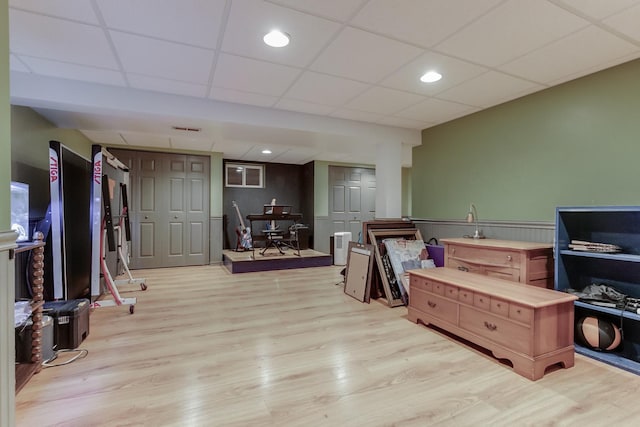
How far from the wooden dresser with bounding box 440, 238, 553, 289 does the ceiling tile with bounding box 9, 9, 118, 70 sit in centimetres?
381

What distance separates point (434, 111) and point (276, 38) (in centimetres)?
244

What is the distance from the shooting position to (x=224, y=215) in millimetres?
7570

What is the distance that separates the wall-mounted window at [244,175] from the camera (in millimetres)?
7652

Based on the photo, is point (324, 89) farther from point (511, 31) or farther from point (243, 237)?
point (243, 237)

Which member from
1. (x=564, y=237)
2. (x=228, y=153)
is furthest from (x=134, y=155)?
(x=564, y=237)

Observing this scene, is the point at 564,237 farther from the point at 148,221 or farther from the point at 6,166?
the point at 148,221

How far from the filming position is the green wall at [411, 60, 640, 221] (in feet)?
8.66

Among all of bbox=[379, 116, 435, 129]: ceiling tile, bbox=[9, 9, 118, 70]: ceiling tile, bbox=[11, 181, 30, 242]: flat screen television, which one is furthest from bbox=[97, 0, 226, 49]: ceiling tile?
bbox=[379, 116, 435, 129]: ceiling tile

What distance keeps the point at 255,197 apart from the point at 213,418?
649 centimetres

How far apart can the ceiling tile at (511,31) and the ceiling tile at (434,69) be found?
0.12 meters

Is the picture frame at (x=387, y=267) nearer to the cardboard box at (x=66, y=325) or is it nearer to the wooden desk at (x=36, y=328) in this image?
the cardboard box at (x=66, y=325)

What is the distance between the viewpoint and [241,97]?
349 centimetres

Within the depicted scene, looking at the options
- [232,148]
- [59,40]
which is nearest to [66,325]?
[59,40]

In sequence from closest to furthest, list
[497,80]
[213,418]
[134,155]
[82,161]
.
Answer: [213,418] → [497,80] → [82,161] → [134,155]
